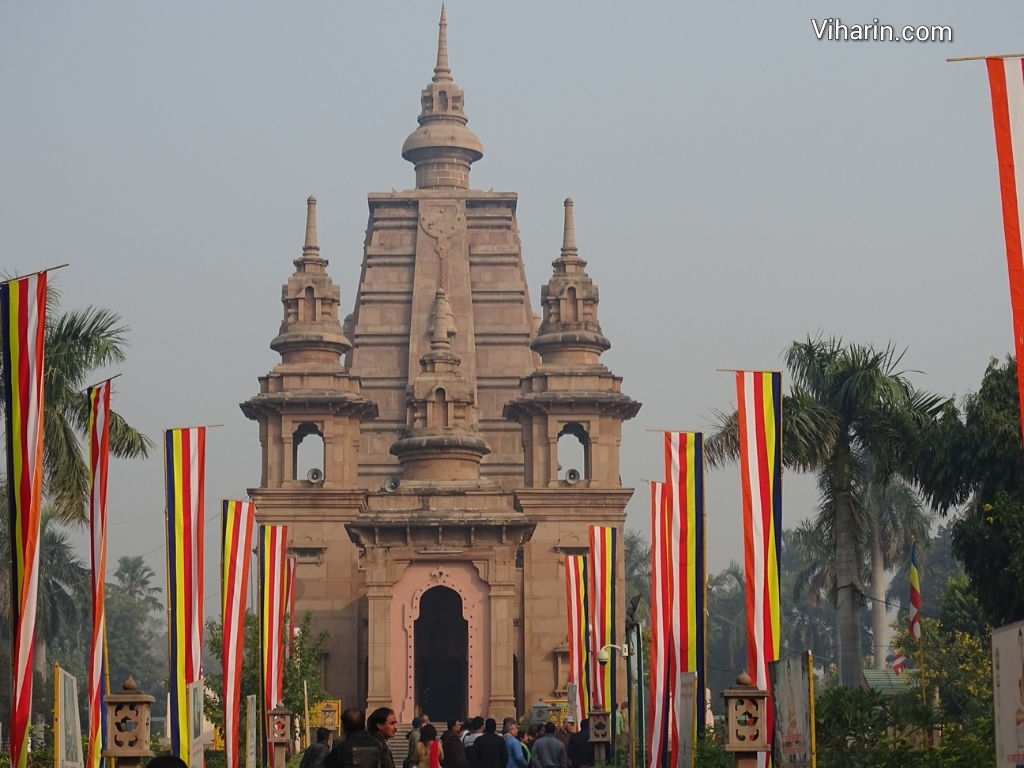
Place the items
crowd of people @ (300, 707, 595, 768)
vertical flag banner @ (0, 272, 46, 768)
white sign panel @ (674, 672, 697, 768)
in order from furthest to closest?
crowd of people @ (300, 707, 595, 768)
white sign panel @ (674, 672, 697, 768)
vertical flag banner @ (0, 272, 46, 768)

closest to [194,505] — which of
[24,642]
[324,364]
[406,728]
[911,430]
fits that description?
[24,642]

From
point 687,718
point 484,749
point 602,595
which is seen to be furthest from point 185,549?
point 602,595

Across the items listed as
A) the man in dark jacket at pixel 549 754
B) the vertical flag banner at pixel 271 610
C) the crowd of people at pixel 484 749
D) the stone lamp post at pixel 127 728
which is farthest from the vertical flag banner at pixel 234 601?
the stone lamp post at pixel 127 728

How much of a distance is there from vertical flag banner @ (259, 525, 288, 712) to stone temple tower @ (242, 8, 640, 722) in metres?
23.5

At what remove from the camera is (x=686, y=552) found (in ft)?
104

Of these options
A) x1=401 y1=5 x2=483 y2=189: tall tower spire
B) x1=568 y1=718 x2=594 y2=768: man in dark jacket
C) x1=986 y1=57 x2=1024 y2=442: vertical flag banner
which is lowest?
x1=568 y1=718 x2=594 y2=768: man in dark jacket

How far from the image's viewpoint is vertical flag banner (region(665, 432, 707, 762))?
30.7m

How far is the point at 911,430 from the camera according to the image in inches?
1764

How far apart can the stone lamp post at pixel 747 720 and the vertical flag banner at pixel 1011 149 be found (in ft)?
20.2

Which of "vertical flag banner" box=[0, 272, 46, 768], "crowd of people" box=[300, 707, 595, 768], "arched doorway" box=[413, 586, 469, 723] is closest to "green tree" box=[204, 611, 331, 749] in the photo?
"arched doorway" box=[413, 586, 469, 723]

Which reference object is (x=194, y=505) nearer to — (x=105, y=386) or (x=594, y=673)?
(x=105, y=386)

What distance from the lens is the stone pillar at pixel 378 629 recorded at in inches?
2616

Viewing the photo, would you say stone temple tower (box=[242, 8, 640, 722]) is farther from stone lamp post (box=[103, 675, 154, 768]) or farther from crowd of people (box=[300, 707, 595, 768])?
stone lamp post (box=[103, 675, 154, 768])

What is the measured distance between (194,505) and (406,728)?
36.6 m
